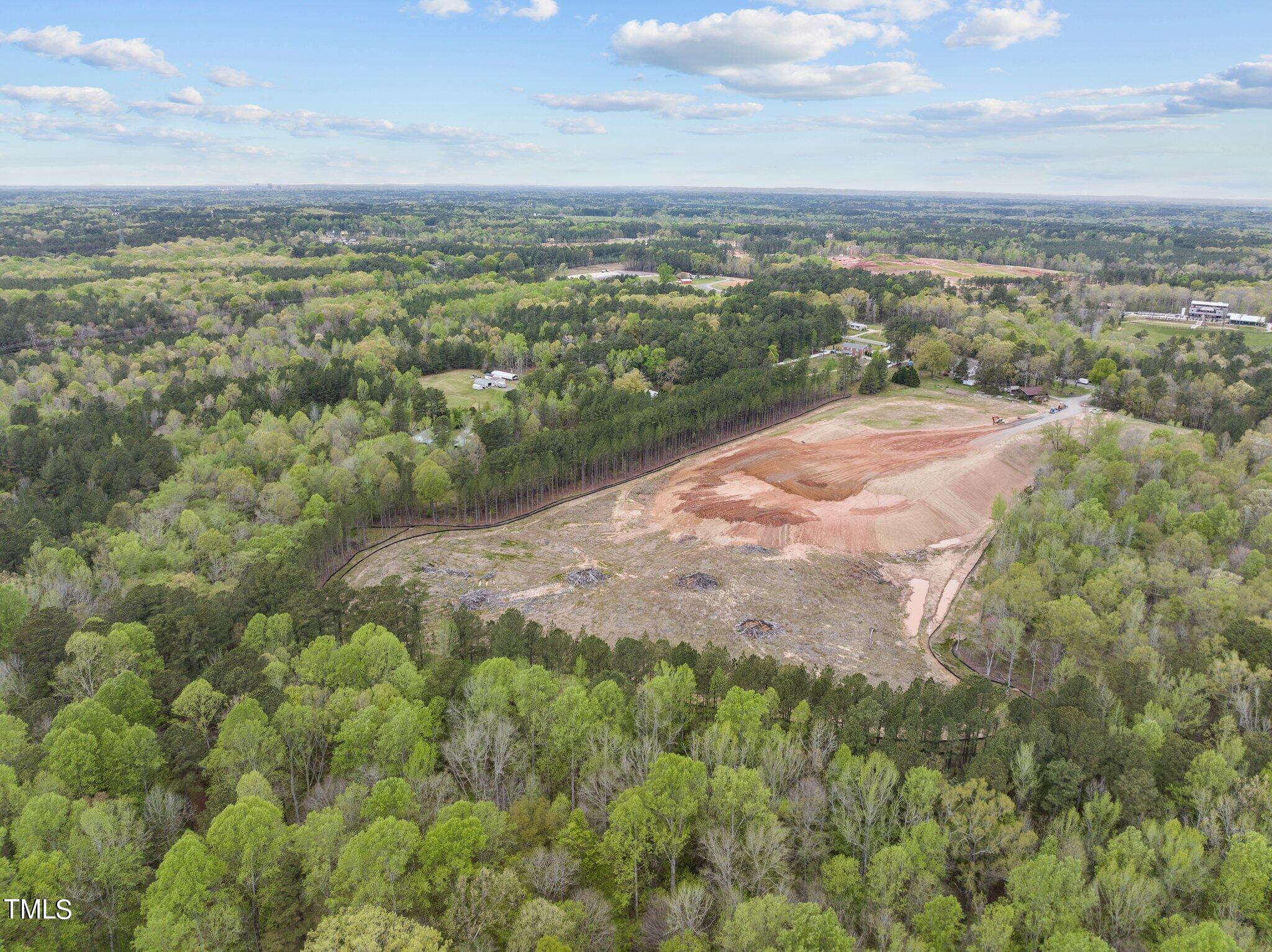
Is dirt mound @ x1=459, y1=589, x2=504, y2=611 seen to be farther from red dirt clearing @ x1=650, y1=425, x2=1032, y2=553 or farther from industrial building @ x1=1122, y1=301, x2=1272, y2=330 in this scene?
industrial building @ x1=1122, y1=301, x2=1272, y2=330

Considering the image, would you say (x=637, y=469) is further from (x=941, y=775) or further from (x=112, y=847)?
(x=112, y=847)

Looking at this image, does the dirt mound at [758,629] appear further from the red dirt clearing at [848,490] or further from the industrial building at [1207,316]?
the industrial building at [1207,316]

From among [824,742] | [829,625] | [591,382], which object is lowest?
[829,625]

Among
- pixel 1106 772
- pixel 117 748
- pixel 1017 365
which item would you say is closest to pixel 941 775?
pixel 1106 772

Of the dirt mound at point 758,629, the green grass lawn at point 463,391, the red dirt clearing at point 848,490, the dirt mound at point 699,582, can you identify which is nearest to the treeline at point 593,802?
the dirt mound at point 758,629

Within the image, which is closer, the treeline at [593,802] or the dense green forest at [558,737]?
the treeline at [593,802]

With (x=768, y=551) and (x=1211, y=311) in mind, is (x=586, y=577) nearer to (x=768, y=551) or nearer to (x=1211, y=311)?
(x=768, y=551)
